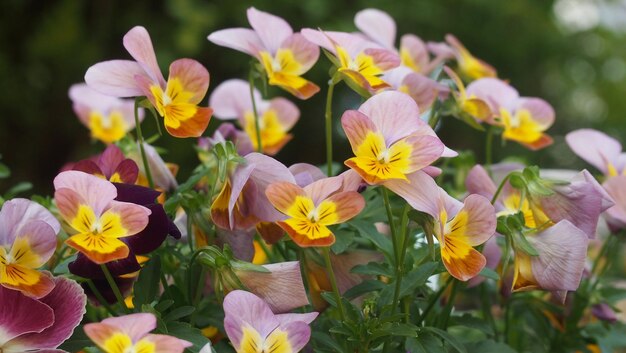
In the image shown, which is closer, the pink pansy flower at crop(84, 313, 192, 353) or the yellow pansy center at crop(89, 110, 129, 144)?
the pink pansy flower at crop(84, 313, 192, 353)

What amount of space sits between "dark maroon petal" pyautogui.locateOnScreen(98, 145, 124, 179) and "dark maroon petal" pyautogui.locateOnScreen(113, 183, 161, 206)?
2.8 inches

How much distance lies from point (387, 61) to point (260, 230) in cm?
17

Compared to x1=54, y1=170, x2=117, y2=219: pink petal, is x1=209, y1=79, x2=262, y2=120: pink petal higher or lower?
x1=54, y1=170, x2=117, y2=219: pink petal

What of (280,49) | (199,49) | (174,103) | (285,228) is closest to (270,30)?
(280,49)

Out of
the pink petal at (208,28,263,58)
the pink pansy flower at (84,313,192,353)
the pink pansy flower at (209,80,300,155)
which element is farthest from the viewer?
the pink pansy flower at (209,80,300,155)

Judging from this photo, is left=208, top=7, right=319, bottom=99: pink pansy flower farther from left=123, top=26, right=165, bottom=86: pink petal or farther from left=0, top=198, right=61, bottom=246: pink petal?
left=0, top=198, right=61, bottom=246: pink petal

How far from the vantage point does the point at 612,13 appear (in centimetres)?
437

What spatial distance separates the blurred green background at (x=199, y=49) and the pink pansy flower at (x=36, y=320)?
6.68ft

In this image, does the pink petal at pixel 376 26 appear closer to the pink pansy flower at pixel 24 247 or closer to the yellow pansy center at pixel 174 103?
the yellow pansy center at pixel 174 103

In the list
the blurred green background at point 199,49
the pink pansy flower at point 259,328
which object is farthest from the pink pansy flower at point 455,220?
the blurred green background at point 199,49

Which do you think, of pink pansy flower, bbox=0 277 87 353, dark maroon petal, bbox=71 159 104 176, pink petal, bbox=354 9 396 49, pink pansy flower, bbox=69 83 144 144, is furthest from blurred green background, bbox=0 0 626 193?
pink pansy flower, bbox=0 277 87 353

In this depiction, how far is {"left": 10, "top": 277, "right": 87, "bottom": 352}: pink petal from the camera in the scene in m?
0.57

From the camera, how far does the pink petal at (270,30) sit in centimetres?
76

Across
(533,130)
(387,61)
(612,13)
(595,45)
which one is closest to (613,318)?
(533,130)
